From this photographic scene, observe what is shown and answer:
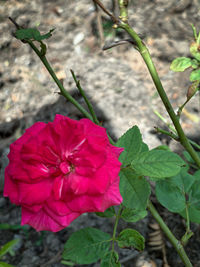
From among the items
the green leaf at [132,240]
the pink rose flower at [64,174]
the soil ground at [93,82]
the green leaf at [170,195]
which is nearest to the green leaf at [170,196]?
the green leaf at [170,195]

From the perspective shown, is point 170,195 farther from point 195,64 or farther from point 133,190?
point 195,64

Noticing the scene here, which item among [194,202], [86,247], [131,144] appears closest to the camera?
[131,144]

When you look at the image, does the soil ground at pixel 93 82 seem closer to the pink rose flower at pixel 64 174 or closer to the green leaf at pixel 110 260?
the green leaf at pixel 110 260

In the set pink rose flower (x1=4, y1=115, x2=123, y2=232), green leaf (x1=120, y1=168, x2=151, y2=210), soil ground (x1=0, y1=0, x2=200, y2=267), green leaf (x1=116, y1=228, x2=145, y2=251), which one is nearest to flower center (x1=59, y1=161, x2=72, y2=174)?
pink rose flower (x1=4, y1=115, x2=123, y2=232)

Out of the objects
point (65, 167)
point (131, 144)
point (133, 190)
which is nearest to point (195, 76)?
point (131, 144)

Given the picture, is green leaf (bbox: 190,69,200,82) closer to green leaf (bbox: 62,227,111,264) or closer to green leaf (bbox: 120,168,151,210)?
green leaf (bbox: 120,168,151,210)

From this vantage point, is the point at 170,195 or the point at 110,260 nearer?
the point at 110,260

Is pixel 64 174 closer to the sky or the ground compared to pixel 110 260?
closer to the sky
